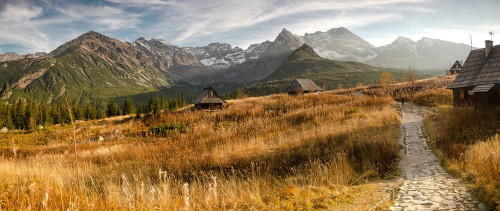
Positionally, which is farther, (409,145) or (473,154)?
(409,145)

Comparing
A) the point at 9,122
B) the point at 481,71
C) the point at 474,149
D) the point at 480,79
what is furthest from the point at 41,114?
the point at 481,71

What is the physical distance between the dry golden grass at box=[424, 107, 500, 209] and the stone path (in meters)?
0.31

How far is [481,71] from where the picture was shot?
22344 mm

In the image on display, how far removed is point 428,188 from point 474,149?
3.79 meters

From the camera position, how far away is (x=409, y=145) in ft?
40.4

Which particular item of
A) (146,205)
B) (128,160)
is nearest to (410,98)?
(128,160)

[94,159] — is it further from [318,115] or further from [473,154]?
[473,154]

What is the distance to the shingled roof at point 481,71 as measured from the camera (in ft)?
68.3

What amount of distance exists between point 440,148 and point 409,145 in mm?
1639

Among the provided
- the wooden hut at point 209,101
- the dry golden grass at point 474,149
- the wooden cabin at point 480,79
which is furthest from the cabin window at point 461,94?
the wooden hut at point 209,101

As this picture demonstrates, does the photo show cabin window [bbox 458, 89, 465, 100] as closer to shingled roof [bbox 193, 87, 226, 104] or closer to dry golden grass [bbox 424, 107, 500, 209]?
dry golden grass [bbox 424, 107, 500, 209]

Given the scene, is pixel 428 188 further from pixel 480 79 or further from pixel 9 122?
pixel 9 122

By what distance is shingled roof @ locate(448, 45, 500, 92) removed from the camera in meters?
20.8

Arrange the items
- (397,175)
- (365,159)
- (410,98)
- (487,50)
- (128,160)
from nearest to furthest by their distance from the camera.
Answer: (397,175)
(365,159)
(128,160)
(487,50)
(410,98)
